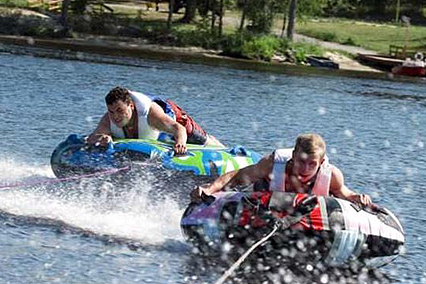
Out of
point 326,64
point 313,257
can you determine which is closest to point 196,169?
point 313,257

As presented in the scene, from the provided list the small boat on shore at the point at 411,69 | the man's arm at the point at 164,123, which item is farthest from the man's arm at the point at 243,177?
the small boat on shore at the point at 411,69

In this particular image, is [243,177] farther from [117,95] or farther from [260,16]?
[260,16]

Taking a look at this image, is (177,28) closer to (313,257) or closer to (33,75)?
(33,75)

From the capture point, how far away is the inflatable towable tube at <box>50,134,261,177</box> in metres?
13.1

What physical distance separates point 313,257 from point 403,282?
1.15 meters

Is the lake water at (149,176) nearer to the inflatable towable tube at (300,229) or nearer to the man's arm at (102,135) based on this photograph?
the inflatable towable tube at (300,229)

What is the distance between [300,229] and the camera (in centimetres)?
1016

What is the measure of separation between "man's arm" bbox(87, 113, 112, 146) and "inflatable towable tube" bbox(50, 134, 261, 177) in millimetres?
70

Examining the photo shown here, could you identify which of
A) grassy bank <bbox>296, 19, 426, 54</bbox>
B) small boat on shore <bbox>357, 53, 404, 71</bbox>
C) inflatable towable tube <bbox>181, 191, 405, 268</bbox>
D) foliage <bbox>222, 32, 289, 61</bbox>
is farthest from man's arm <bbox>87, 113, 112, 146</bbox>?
grassy bank <bbox>296, 19, 426, 54</bbox>

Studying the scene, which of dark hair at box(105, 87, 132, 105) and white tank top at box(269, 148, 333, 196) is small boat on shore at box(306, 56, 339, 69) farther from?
white tank top at box(269, 148, 333, 196)

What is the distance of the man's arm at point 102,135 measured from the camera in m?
13.1

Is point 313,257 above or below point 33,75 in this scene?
above

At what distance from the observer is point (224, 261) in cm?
1074

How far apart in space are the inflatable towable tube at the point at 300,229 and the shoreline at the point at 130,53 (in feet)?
104
